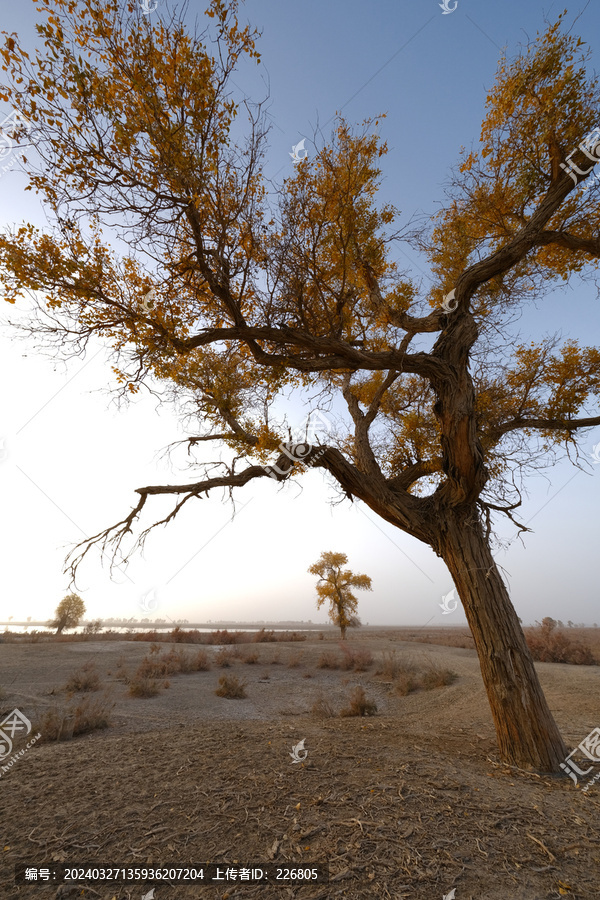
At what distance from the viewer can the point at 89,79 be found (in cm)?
430

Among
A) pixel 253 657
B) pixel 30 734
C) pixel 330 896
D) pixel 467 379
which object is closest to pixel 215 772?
pixel 330 896

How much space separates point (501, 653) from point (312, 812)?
291 centimetres

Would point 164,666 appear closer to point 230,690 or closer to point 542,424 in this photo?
point 230,690

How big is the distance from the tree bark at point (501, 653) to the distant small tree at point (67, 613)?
31512 millimetres

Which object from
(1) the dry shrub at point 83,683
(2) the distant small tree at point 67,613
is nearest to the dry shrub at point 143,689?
(1) the dry shrub at point 83,683

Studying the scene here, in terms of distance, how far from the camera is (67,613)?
1134 inches

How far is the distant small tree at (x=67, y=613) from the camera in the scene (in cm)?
2851

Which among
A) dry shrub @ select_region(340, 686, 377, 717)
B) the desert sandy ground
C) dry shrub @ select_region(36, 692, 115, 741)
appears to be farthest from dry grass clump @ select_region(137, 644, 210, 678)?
dry shrub @ select_region(340, 686, 377, 717)

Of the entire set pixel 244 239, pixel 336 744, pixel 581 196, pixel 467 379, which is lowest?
pixel 336 744

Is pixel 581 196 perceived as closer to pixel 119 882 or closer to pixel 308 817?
pixel 308 817

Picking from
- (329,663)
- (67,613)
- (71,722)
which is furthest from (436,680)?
(67,613)

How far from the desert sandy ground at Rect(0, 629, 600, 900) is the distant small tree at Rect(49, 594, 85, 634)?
27.8 meters

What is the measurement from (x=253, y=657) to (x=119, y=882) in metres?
13.5

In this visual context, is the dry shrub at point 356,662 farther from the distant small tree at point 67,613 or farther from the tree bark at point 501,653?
the distant small tree at point 67,613
